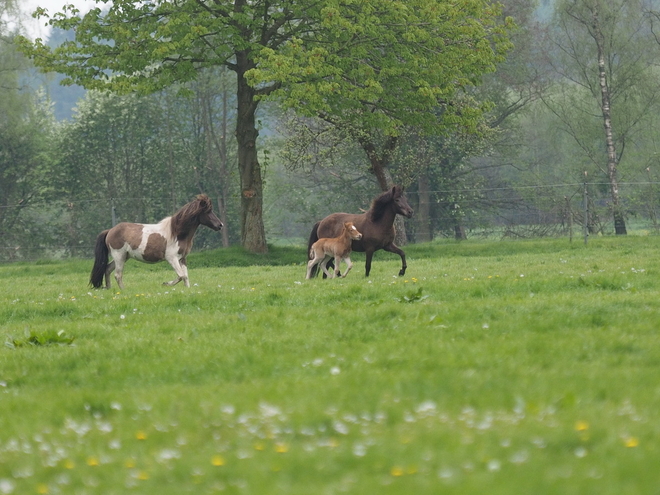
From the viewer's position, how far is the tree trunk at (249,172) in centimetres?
3306

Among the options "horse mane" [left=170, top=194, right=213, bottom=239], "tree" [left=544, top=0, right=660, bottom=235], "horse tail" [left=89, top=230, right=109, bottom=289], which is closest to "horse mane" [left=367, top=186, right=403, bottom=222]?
"horse mane" [left=170, top=194, right=213, bottom=239]

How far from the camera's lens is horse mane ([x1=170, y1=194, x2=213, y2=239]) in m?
19.2

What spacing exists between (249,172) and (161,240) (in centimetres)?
1450

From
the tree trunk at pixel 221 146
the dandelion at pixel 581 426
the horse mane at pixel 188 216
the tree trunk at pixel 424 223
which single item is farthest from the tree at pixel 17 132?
the dandelion at pixel 581 426

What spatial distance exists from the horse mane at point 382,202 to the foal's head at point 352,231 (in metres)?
0.90

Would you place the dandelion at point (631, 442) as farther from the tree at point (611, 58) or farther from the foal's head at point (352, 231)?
the tree at point (611, 58)

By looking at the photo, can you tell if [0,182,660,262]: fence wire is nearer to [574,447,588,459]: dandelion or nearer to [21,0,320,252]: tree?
[21,0,320,252]: tree

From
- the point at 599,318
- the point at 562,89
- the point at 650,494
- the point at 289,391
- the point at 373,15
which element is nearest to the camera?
the point at 650,494

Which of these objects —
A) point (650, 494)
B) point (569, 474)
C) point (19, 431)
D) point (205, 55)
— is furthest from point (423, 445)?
point (205, 55)

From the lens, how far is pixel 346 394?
274 inches

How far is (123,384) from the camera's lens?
8617mm

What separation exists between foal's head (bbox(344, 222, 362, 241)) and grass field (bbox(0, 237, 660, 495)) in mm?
5146

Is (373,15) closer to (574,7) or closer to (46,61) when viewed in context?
(46,61)

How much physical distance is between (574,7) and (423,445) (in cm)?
4778
